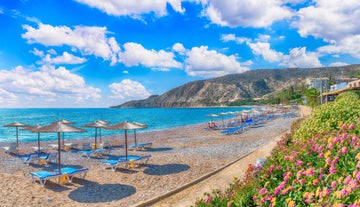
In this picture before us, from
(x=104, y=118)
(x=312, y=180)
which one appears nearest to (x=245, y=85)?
(x=104, y=118)

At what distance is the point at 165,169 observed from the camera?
11.8 meters

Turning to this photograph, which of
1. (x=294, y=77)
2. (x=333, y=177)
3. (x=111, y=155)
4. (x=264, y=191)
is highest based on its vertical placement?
(x=294, y=77)

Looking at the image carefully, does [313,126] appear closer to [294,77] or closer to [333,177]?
[333,177]

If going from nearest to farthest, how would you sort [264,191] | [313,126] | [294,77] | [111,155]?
[264,191], [313,126], [111,155], [294,77]

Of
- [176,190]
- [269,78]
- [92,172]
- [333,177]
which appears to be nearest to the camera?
[333,177]

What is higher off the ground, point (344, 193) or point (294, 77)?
point (294, 77)

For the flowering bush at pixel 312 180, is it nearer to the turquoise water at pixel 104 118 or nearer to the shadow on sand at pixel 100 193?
the shadow on sand at pixel 100 193

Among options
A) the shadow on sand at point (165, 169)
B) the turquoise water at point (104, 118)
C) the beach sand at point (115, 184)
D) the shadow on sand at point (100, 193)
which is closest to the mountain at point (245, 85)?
the turquoise water at point (104, 118)

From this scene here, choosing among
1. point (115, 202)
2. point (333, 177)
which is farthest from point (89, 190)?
point (333, 177)

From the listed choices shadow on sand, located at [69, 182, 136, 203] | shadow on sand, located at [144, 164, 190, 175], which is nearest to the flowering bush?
shadow on sand, located at [69, 182, 136, 203]

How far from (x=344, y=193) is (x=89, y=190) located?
27.6ft

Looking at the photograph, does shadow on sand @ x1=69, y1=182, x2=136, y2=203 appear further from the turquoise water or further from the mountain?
the mountain

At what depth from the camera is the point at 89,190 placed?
911 centimetres

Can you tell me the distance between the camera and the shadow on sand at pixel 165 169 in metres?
11.2
